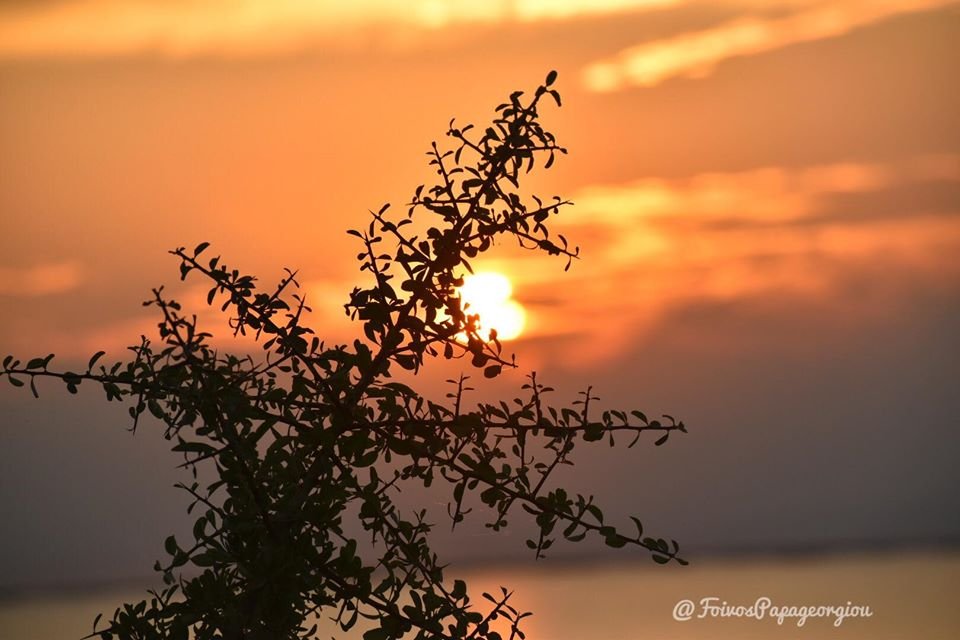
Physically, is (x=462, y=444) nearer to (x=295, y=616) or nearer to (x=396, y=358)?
(x=396, y=358)

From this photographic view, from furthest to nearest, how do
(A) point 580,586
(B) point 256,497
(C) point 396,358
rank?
1. (A) point 580,586
2. (C) point 396,358
3. (B) point 256,497

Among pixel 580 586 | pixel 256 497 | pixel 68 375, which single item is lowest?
pixel 256 497

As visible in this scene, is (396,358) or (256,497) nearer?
(256,497)

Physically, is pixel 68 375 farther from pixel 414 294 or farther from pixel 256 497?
pixel 414 294

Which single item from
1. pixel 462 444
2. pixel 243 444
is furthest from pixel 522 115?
pixel 243 444

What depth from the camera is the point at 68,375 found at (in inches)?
46.3

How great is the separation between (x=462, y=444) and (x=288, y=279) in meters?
0.26

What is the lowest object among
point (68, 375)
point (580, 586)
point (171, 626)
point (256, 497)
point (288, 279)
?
point (171, 626)

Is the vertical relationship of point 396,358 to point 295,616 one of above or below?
above

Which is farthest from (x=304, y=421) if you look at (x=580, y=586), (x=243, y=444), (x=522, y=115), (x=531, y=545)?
(x=580, y=586)

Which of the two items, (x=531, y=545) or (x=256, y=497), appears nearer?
(x=256, y=497)

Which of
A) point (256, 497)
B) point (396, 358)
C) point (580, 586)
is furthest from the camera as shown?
point (580, 586)

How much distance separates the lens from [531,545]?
1.31m

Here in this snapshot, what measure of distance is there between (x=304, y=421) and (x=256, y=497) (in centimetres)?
11
